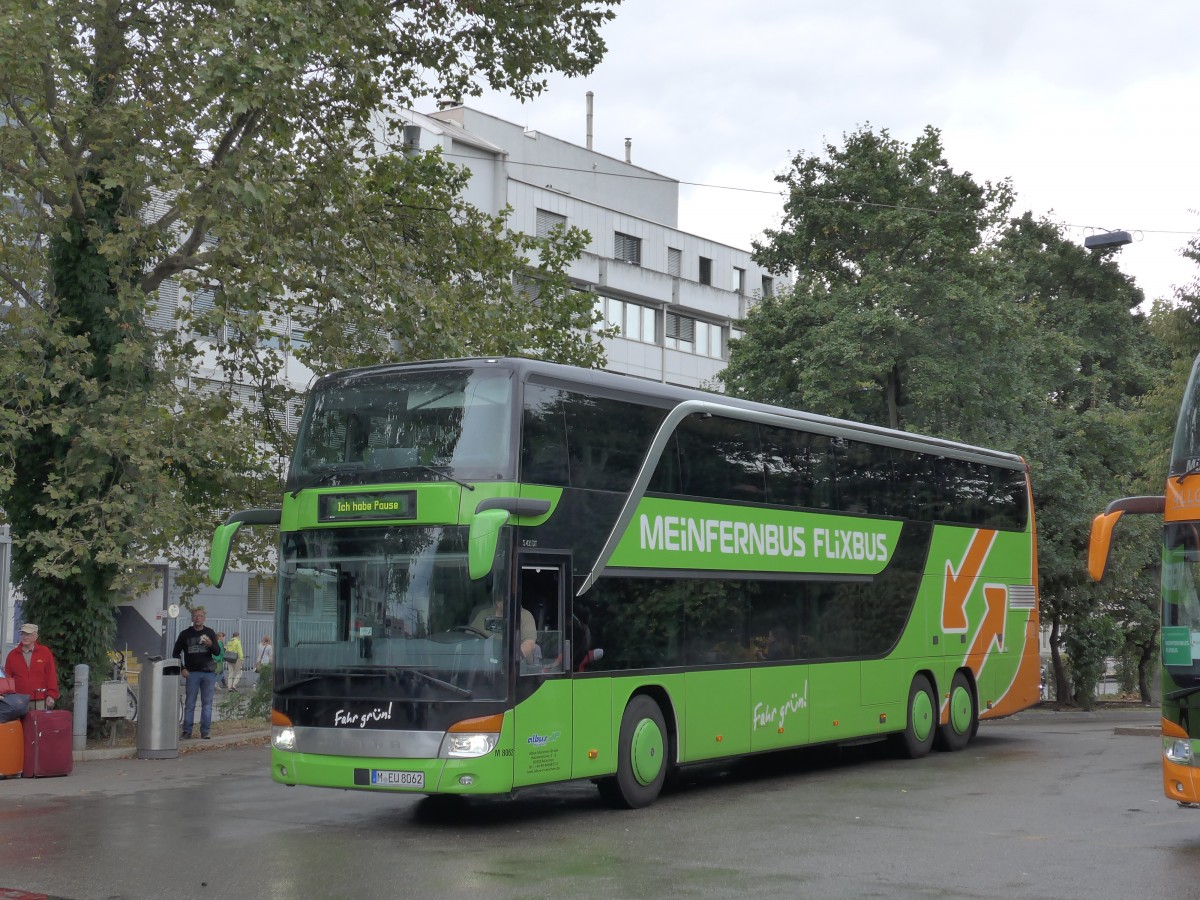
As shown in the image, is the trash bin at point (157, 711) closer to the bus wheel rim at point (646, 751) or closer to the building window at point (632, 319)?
the bus wheel rim at point (646, 751)

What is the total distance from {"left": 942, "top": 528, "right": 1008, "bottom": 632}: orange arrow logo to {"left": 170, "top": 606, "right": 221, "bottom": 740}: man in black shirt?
33.0ft

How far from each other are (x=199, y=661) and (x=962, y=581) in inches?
419

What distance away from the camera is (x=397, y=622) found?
1216 cm

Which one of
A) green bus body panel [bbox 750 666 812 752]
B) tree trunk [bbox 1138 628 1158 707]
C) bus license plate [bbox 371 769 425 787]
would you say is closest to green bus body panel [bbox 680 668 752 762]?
green bus body panel [bbox 750 666 812 752]

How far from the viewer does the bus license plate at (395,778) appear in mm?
Answer: 11875

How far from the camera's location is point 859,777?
16625 millimetres

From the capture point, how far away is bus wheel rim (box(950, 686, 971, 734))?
777 inches

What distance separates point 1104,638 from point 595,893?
2692 centimetres

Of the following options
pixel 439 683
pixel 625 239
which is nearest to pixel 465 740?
pixel 439 683

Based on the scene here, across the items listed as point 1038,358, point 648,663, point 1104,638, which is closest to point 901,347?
point 1038,358

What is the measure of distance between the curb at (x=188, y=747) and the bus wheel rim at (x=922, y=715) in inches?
372

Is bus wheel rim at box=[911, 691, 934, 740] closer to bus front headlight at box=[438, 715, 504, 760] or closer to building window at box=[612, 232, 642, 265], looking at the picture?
bus front headlight at box=[438, 715, 504, 760]

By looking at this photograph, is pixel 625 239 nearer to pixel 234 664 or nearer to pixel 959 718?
pixel 234 664

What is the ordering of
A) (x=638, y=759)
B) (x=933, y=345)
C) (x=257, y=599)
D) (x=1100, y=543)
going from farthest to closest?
1. (x=257, y=599)
2. (x=933, y=345)
3. (x=638, y=759)
4. (x=1100, y=543)
